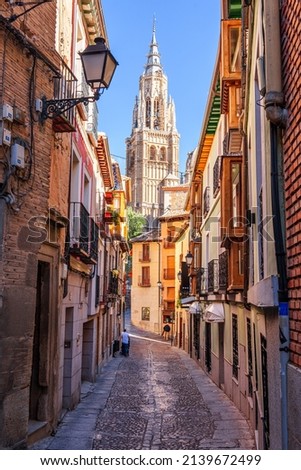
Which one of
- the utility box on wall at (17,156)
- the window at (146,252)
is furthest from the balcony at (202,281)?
the window at (146,252)

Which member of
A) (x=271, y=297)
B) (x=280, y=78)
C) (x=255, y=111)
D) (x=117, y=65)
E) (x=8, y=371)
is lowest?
(x=8, y=371)

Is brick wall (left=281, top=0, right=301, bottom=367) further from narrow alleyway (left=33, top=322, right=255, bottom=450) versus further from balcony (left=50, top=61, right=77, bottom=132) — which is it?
narrow alleyway (left=33, top=322, right=255, bottom=450)

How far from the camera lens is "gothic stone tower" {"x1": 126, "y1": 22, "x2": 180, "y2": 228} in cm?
11575

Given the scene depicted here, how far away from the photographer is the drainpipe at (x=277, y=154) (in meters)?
4.75

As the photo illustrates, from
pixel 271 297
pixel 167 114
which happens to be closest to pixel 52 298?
pixel 271 297

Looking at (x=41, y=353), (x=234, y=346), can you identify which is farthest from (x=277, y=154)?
(x=234, y=346)

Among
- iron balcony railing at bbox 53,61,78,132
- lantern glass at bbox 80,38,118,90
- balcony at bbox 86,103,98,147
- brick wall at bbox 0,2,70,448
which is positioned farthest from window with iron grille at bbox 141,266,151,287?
lantern glass at bbox 80,38,118,90

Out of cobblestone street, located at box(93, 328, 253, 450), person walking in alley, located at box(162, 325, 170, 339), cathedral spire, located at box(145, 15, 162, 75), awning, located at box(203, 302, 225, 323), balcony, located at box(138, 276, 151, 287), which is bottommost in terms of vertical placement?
cobblestone street, located at box(93, 328, 253, 450)

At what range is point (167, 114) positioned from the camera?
12069 centimetres

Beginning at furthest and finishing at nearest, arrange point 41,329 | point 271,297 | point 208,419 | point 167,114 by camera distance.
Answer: point 167,114
point 208,419
point 41,329
point 271,297

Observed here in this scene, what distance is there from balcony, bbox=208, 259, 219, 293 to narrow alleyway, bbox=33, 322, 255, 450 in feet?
10.2

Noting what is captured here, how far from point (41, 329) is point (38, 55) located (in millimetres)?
4475

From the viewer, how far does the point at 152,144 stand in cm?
11788

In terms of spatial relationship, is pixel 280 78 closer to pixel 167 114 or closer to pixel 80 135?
pixel 80 135
